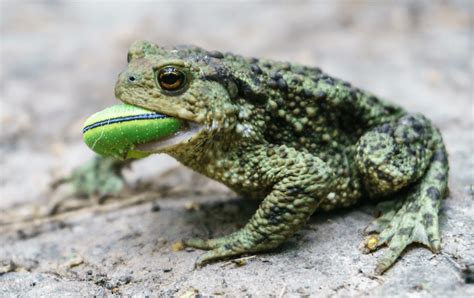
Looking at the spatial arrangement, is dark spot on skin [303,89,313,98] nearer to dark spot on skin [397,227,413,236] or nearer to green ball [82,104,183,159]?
green ball [82,104,183,159]

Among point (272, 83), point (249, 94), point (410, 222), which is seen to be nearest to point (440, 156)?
point (410, 222)

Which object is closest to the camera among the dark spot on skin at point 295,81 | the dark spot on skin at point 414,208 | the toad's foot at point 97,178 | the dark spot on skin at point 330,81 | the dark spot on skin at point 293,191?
the dark spot on skin at point 293,191

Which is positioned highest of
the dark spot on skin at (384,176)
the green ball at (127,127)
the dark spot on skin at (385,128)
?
the dark spot on skin at (385,128)

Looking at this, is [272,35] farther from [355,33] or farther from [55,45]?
[55,45]

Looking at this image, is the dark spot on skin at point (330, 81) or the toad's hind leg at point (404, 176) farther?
the dark spot on skin at point (330, 81)

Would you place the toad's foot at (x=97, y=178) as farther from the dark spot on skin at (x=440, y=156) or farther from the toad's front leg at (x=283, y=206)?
the dark spot on skin at (x=440, y=156)

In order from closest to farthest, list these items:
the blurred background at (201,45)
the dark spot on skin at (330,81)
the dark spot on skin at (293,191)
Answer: the dark spot on skin at (293,191) → the dark spot on skin at (330,81) → the blurred background at (201,45)

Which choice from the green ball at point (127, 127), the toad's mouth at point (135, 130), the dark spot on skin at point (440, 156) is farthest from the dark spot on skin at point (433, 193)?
the green ball at point (127, 127)

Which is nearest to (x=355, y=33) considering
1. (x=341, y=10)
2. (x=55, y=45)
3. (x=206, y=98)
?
(x=341, y=10)

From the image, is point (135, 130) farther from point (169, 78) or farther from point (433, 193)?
point (433, 193)
